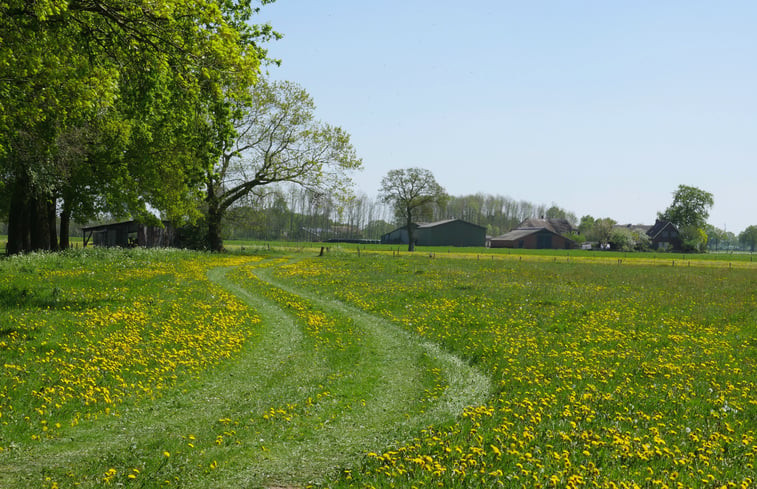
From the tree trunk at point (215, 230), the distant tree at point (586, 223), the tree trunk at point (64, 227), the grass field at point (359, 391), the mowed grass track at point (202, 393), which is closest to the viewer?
the grass field at point (359, 391)

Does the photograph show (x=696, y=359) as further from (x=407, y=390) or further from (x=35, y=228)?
(x=35, y=228)

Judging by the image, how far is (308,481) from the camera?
7293 mm

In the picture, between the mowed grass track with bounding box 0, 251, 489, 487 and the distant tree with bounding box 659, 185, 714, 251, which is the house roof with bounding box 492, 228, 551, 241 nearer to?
the distant tree with bounding box 659, 185, 714, 251

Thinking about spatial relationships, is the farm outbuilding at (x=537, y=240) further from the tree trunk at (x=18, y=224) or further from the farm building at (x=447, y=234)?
the tree trunk at (x=18, y=224)

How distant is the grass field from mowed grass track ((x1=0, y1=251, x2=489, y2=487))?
48 millimetres

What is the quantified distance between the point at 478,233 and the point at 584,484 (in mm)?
139481

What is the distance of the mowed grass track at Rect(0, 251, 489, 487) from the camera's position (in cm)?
779

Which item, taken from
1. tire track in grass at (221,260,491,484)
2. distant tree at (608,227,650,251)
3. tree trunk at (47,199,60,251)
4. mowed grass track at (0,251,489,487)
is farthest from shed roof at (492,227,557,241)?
tire track in grass at (221,260,491,484)

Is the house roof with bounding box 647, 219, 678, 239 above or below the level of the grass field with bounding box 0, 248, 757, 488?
above

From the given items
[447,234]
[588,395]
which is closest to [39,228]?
[588,395]

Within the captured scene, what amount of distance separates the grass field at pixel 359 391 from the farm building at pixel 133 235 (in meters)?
31.9

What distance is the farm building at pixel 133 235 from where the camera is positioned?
55.3 meters

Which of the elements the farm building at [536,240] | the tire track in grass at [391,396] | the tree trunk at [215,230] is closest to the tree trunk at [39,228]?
the tree trunk at [215,230]

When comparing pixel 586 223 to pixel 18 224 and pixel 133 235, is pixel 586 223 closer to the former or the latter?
pixel 133 235
